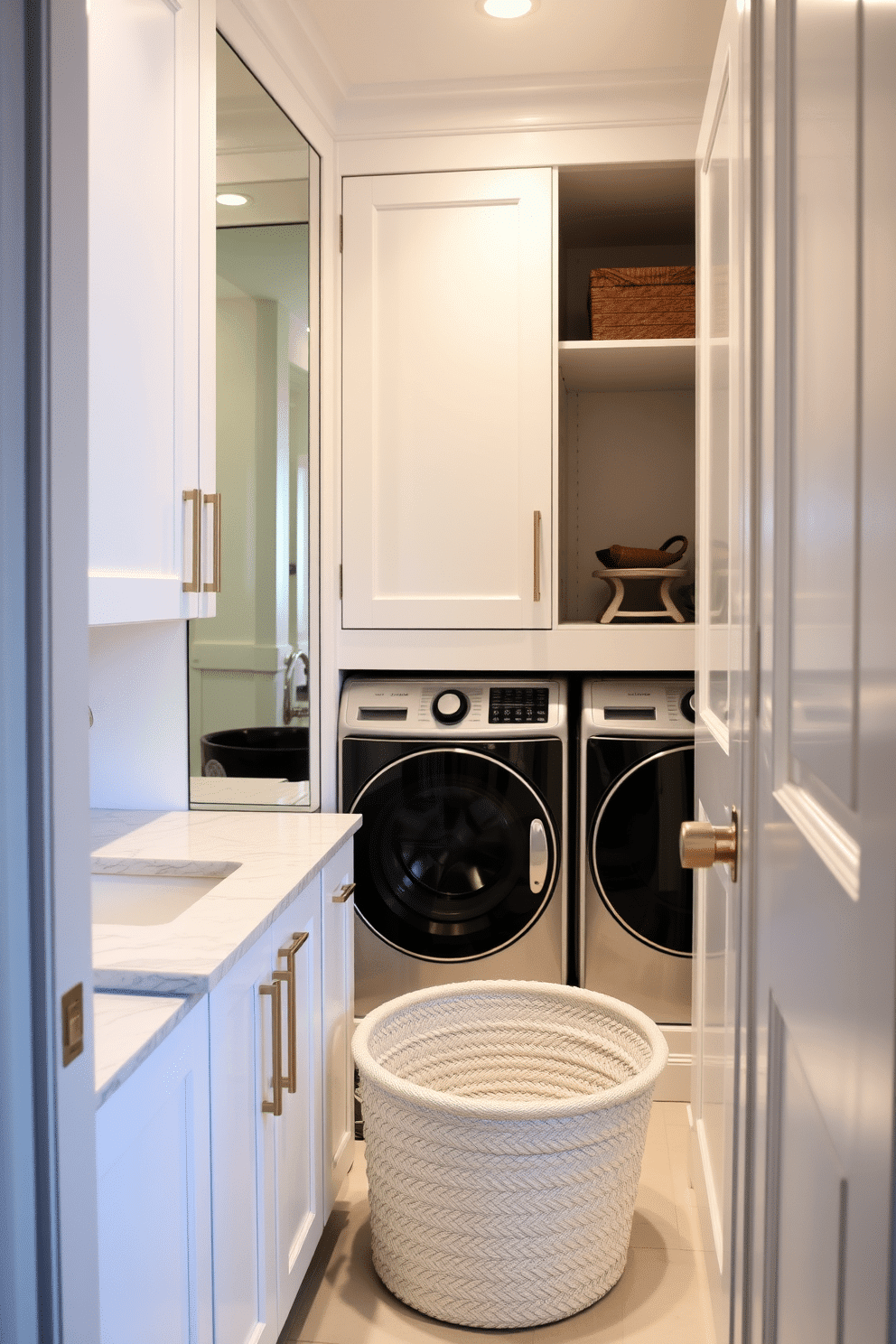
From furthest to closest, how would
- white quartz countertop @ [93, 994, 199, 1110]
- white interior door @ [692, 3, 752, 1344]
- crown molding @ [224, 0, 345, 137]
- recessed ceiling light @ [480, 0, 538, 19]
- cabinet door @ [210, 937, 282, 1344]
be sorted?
recessed ceiling light @ [480, 0, 538, 19] → crown molding @ [224, 0, 345, 137] → cabinet door @ [210, 937, 282, 1344] → white interior door @ [692, 3, 752, 1344] → white quartz countertop @ [93, 994, 199, 1110]

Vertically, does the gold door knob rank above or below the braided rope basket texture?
above

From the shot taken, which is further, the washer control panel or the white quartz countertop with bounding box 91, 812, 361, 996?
the washer control panel

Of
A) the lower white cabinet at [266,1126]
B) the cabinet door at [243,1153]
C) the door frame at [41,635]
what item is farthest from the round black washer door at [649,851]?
the door frame at [41,635]

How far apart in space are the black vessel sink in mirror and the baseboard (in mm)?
1115

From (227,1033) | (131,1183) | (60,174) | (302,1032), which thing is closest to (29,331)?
(60,174)

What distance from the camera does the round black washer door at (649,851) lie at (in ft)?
8.58

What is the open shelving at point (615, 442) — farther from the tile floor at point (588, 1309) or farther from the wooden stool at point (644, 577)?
the tile floor at point (588, 1309)

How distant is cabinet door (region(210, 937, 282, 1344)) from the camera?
137 cm

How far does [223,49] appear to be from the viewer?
196cm

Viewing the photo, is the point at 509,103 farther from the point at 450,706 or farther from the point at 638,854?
the point at 638,854

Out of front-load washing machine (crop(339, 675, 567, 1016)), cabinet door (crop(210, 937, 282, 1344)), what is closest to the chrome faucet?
front-load washing machine (crop(339, 675, 567, 1016))

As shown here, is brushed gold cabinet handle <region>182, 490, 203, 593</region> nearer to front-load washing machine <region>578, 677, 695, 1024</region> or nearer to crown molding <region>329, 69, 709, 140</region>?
front-load washing machine <region>578, 677, 695, 1024</region>

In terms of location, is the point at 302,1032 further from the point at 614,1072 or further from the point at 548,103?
the point at 548,103

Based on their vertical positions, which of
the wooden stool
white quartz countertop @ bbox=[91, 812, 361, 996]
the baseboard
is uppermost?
the wooden stool
